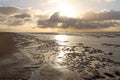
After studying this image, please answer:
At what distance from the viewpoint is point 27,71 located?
1830 cm

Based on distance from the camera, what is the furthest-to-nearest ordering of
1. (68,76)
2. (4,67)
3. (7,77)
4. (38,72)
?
(4,67)
(38,72)
(68,76)
(7,77)

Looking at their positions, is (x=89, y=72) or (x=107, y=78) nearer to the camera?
(x=107, y=78)

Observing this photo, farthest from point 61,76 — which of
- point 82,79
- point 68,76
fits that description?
point 82,79

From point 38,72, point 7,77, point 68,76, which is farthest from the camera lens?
point 38,72

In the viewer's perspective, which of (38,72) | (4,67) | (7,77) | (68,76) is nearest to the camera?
(7,77)

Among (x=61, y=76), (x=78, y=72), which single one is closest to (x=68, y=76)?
(x=61, y=76)

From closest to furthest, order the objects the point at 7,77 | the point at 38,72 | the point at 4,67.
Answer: the point at 7,77, the point at 38,72, the point at 4,67

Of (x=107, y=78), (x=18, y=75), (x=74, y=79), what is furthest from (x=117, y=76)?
(x=18, y=75)

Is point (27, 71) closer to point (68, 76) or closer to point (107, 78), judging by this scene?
point (68, 76)

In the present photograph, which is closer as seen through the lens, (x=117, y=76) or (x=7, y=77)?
(x=7, y=77)

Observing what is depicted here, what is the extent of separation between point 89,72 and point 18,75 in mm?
6822

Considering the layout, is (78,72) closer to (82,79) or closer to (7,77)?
(82,79)

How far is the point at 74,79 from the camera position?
1630 cm

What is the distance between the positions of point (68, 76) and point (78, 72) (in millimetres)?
1966
